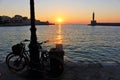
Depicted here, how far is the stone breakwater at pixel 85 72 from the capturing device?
7133mm

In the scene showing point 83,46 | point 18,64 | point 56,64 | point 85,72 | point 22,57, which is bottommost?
point 83,46

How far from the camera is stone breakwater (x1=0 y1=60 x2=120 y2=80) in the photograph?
7.13m

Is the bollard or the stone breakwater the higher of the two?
the bollard

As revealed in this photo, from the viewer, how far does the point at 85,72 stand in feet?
25.5

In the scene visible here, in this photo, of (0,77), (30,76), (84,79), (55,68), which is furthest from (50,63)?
(0,77)

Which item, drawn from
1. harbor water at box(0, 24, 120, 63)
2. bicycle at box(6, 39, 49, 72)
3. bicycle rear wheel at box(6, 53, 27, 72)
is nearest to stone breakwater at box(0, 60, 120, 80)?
bicycle rear wheel at box(6, 53, 27, 72)

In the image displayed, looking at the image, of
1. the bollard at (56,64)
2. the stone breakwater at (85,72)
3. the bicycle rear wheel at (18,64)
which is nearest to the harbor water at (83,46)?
the bicycle rear wheel at (18,64)

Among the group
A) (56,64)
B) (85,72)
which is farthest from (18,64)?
(85,72)

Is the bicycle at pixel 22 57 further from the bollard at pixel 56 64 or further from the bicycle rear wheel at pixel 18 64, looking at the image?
the bollard at pixel 56 64

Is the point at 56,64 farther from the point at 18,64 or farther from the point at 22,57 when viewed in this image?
the point at 18,64

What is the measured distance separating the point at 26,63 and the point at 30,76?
53 centimetres

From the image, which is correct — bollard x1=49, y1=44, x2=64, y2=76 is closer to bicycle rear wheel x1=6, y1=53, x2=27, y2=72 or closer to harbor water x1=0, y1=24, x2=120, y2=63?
bicycle rear wheel x1=6, y1=53, x2=27, y2=72

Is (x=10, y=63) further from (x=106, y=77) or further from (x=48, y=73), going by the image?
(x=106, y=77)

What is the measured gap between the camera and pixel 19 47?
745 cm
